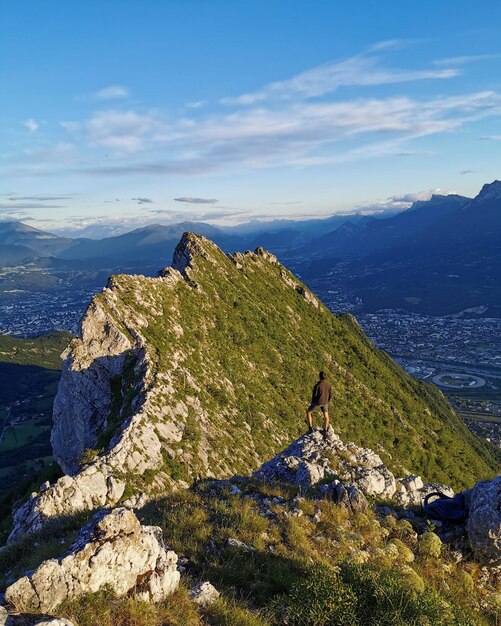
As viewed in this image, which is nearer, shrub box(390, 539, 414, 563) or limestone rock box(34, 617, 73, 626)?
limestone rock box(34, 617, 73, 626)

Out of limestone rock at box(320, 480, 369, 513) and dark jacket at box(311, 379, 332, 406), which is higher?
dark jacket at box(311, 379, 332, 406)

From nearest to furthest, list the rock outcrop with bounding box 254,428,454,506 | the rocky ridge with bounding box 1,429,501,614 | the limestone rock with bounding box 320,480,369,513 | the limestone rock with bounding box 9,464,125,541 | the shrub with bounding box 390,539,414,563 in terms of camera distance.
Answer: the rocky ridge with bounding box 1,429,501,614 → the shrub with bounding box 390,539,414,563 → the limestone rock with bounding box 320,480,369,513 → the rock outcrop with bounding box 254,428,454,506 → the limestone rock with bounding box 9,464,125,541

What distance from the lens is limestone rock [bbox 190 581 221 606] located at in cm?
1123

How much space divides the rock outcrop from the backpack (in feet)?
7.83

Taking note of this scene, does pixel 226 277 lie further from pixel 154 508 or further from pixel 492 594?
pixel 492 594

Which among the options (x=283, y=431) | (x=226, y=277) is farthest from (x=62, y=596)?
(x=226, y=277)

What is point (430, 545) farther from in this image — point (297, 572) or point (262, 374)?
point (262, 374)

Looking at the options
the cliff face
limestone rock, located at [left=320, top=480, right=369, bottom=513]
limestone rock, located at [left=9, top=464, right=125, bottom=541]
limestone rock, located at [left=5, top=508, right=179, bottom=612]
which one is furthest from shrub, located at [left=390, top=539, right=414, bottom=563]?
the cliff face

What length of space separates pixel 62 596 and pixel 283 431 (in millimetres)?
47542

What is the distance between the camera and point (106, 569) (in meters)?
10.9

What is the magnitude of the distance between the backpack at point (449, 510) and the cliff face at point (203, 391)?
60.2 feet

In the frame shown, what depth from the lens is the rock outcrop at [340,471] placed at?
21.5 metres

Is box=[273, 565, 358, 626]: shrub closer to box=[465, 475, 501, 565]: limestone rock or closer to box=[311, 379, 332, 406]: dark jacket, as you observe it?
box=[465, 475, 501, 565]: limestone rock

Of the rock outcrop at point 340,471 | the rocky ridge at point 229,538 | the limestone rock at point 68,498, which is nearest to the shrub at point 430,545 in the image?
the rocky ridge at point 229,538
